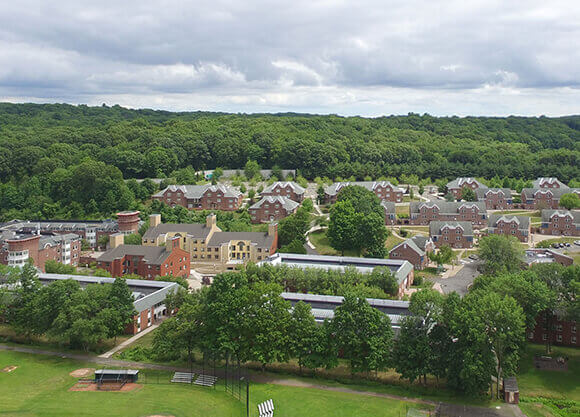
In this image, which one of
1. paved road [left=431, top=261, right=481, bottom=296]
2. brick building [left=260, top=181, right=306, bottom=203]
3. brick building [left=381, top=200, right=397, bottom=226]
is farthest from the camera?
brick building [left=260, top=181, right=306, bottom=203]

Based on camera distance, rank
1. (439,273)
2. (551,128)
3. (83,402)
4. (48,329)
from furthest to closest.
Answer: (551,128) → (439,273) → (48,329) → (83,402)

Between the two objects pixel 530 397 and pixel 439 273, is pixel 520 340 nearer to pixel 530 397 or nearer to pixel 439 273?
pixel 530 397

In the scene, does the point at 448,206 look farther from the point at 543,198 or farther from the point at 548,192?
the point at 548,192

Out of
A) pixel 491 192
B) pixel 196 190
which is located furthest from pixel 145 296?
pixel 491 192

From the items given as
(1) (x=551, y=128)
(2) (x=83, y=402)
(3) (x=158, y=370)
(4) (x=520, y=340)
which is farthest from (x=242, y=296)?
(1) (x=551, y=128)

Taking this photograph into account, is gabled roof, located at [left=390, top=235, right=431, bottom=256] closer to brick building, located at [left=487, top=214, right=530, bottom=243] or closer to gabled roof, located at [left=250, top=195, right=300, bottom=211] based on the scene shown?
brick building, located at [left=487, top=214, right=530, bottom=243]

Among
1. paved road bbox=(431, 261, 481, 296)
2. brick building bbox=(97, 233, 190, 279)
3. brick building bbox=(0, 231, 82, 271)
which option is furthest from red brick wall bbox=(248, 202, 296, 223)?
paved road bbox=(431, 261, 481, 296)
